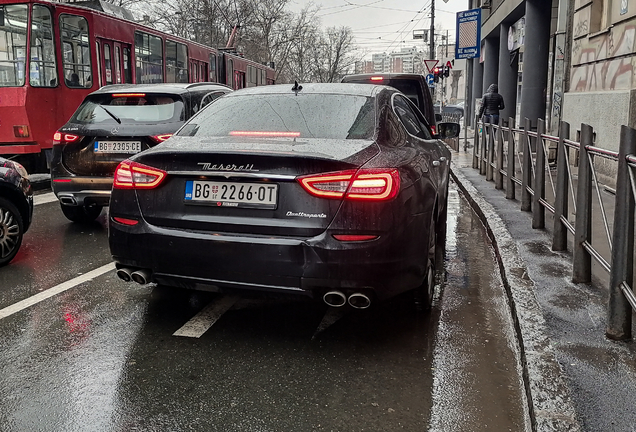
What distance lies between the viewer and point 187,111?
7.46 meters

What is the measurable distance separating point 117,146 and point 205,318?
340cm

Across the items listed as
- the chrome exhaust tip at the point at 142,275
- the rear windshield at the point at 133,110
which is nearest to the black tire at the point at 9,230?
the rear windshield at the point at 133,110

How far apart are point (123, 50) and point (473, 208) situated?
30.7ft

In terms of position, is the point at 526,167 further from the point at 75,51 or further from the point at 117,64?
the point at 117,64

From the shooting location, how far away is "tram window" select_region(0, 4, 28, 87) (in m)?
11.7

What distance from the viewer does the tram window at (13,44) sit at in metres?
11.7

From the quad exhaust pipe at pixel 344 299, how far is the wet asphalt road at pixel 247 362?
12.9 inches

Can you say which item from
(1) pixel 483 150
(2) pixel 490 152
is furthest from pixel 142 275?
(1) pixel 483 150

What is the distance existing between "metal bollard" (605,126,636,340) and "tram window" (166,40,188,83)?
15.0 m

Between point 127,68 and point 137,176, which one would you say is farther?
point 127,68

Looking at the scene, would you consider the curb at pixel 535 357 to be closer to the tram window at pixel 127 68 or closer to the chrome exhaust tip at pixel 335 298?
the chrome exhaust tip at pixel 335 298

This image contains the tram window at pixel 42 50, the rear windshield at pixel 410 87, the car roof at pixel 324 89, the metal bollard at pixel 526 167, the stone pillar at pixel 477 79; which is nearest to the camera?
the car roof at pixel 324 89

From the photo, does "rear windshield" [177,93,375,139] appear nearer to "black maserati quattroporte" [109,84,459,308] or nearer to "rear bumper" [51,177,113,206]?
"black maserati quattroporte" [109,84,459,308]

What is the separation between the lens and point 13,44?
1193 cm
